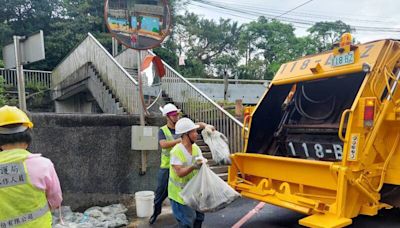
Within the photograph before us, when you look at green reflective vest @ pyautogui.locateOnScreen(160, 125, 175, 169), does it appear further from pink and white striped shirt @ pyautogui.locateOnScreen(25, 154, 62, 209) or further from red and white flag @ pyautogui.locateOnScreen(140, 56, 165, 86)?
pink and white striped shirt @ pyautogui.locateOnScreen(25, 154, 62, 209)

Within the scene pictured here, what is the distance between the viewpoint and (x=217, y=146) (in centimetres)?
394

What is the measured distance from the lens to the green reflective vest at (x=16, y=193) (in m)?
1.91

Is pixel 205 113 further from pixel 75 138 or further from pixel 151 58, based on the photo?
pixel 75 138

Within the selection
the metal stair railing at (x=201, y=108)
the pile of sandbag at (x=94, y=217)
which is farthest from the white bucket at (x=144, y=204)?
the metal stair railing at (x=201, y=108)

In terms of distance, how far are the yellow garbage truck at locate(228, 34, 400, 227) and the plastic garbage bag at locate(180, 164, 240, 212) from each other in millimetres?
921

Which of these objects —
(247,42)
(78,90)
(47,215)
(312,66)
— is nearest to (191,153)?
(47,215)

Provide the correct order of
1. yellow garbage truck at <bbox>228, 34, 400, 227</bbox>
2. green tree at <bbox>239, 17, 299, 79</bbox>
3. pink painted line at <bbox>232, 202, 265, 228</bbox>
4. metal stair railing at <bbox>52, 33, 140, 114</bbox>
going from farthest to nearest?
green tree at <bbox>239, 17, 299, 79</bbox>, metal stair railing at <bbox>52, 33, 140, 114</bbox>, pink painted line at <bbox>232, 202, 265, 228</bbox>, yellow garbage truck at <bbox>228, 34, 400, 227</bbox>

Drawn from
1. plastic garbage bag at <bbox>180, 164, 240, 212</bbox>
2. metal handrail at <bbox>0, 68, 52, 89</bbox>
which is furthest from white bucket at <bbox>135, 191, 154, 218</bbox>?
metal handrail at <bbox>0, 68, 52, 89</bbox>

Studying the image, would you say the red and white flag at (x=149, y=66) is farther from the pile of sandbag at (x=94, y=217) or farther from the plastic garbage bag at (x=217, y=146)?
the plastic garbage bag at (x=217, y=146)

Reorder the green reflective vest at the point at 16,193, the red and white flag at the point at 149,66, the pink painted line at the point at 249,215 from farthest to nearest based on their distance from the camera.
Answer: the red and white flag at the point at 149,66 < the pink painted line at the point at 249,215 < the green reflective vest at the point at 16,193

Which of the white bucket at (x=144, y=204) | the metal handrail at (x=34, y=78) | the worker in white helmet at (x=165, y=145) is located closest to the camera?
the worker in white helmet at (x=165, y=145)

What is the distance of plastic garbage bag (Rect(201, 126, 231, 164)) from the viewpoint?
3.89m

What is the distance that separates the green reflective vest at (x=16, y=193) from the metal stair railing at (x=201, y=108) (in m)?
5.33

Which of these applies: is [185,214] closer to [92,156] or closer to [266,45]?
[92,156]
